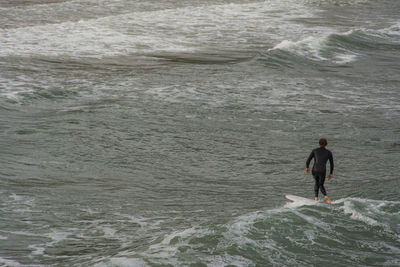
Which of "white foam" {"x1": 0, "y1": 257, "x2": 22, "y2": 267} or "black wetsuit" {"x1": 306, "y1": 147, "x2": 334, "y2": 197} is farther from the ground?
"black wetsuit" {"x1": 306, "y1": 147, "x2": 334, "y2": 197}

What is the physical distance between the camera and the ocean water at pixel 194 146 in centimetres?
1042

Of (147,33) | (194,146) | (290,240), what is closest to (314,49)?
(147,33)

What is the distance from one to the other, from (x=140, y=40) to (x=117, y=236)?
20.6 meters

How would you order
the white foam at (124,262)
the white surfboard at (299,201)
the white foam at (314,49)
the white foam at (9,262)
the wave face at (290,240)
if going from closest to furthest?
the white foam at (124,262) < the white foam at (9,262) < the wave face at (290,240) < the white surfboard at (299,201) < the white foam at (314,49)

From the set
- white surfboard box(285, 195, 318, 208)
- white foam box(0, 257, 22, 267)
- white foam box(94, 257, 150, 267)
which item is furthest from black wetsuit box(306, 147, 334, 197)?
white foam box(0, 257, 22, 267)

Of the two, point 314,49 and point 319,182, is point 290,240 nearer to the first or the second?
point 319,182

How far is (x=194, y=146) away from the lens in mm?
15875

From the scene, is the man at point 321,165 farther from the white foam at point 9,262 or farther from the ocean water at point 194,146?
the white foam at point 9,262

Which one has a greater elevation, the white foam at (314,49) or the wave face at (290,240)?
the white foam at (314,49)

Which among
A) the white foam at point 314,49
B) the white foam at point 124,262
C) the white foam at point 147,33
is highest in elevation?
the white foam at point 147,33

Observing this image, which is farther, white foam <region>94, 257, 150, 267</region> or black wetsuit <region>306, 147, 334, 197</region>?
black wetsuit <region>306, 147, 334, 197</region>

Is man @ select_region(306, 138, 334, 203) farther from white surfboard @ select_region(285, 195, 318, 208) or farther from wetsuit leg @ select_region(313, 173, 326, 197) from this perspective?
white surfboard @ select_region(285, 195, 318, 208)

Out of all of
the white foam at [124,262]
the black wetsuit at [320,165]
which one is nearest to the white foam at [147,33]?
the black wetsuit at [320,165]

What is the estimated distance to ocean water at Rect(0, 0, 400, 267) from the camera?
10422 mm
